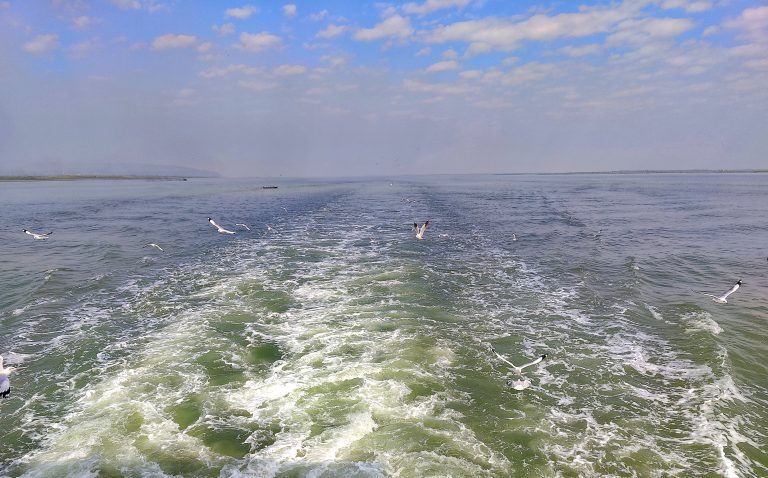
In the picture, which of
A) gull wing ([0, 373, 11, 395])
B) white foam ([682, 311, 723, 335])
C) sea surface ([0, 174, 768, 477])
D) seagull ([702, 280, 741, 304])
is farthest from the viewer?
seagull ([702, 280, 741, 304])

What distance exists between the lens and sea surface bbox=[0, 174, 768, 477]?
7859mm

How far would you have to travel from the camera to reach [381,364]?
37.3 feet

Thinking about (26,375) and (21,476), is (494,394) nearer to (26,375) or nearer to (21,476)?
(21,476)

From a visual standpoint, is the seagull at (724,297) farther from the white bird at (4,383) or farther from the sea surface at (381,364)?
the white bird at (4,383)

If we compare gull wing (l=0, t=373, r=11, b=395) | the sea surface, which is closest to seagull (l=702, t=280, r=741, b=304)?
the sea surface

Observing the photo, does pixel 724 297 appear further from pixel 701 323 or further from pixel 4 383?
pixel 4 383

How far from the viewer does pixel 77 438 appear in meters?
8.20

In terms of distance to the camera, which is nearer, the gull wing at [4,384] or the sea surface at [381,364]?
the sea surface at [381,364]

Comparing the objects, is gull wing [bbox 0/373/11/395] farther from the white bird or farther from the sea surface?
the sea surface

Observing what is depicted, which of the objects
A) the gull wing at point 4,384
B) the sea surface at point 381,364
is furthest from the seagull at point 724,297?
the gull wing at point 4,384

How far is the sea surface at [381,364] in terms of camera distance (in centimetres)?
786

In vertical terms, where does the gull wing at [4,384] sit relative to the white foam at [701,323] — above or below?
below

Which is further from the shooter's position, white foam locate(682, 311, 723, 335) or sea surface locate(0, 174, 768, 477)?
white foam locate(682, 311, 723, 335)

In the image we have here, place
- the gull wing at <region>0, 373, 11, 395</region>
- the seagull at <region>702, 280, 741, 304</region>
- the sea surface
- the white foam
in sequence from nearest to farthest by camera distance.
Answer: the sea surface → the gull wing at <region>0, 373, 11, 395</region> → the white foam → the seagull at <region>702, 280, 741, 304</region>
